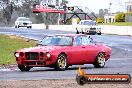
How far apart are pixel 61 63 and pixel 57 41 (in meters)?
1.13

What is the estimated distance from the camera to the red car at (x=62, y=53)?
57.3 feet

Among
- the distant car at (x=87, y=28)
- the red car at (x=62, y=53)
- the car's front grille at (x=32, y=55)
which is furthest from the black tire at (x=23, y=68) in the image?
the distant car at (x=87, y=28)

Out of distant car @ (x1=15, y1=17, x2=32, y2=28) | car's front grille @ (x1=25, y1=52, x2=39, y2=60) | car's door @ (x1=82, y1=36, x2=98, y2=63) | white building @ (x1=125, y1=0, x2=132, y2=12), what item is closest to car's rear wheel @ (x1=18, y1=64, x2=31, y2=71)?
car's front grille @ (x1=25, y1=52, x2=39, y2=60)

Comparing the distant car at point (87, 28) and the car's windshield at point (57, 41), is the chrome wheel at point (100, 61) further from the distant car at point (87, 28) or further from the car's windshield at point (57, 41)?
the distant car at point (87, 28)

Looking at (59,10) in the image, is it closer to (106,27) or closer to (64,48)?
(106,27)

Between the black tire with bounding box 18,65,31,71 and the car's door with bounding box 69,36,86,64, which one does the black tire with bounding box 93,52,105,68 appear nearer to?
the car's door with bounding box 69,36,86,64

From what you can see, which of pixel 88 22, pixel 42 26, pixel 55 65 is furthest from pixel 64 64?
pixel 42 26

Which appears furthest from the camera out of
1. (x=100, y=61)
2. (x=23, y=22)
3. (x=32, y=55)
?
(x=23, y=22)

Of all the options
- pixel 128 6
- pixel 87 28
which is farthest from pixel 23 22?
pixel 128 6

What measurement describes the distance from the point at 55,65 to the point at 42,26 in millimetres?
75202

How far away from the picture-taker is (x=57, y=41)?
61.0 feet

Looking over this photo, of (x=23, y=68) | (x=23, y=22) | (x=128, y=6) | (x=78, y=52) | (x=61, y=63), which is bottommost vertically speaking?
(x=23, y=22)

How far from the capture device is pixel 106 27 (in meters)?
64.0

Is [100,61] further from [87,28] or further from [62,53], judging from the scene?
[87,28]
